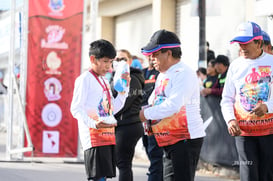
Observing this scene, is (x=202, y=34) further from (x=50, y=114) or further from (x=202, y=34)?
(x=50, y=114)

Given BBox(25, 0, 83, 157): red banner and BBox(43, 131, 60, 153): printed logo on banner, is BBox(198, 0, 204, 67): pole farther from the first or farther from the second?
BBox(43, 131, 60, 153): printed logo on banner

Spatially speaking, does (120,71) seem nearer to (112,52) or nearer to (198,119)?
(112,52)

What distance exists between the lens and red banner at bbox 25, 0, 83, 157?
1092 centimetres

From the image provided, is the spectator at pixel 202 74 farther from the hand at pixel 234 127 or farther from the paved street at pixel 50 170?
the hand at pixel 234 127

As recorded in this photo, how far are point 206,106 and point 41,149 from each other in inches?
122

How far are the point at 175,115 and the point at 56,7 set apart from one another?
6.57 m

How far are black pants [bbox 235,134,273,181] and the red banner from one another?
19.4 ft

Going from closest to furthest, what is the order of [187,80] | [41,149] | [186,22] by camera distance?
[187,80], [41,149], [186,22]

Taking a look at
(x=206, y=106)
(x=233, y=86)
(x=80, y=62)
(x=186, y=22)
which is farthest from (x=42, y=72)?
(x=233, y=86)

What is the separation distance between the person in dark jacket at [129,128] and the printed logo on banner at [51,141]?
3.80 m

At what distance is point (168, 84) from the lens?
4.82 meters

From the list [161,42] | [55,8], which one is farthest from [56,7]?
[161,42]

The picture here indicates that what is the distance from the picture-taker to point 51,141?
10953 millimetres

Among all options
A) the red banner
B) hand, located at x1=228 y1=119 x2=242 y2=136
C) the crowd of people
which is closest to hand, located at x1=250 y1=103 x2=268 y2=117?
the crowd of people
